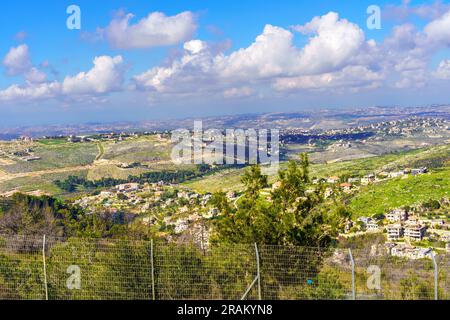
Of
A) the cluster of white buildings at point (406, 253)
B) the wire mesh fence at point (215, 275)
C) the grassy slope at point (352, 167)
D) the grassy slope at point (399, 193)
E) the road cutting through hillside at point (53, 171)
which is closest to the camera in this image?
the wire mesh fence at point (215, 275)

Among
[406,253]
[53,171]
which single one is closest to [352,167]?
[53,171]

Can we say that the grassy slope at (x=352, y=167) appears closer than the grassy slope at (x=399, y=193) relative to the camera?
No

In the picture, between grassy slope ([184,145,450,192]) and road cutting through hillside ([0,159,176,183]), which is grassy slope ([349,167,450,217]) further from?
road cutting through hillside ([0,159,176,183])
